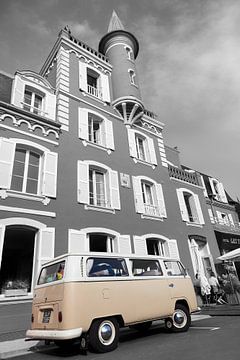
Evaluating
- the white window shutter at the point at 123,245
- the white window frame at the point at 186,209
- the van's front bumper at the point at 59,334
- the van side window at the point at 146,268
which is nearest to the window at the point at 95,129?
the white window shutter at the point at 123,245

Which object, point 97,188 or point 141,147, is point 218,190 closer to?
point 141,147

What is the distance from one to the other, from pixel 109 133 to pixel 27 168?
5086mm

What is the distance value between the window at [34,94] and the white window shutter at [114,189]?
373 cm

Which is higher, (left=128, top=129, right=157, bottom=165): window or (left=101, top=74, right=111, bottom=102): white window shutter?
(left=101, top=74, right=111, bottom=102): white window shutter

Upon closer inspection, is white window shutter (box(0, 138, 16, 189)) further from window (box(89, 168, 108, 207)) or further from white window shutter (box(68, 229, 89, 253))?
window (box(89, 168, 108, 207))

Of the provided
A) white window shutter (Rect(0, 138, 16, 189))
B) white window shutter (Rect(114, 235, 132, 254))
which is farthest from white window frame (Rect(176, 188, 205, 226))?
white window shutter (Rect(0, 138, 16, 189))

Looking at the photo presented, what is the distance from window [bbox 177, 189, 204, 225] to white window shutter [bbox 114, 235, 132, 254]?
190 inches

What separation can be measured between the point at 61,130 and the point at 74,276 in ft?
24.8

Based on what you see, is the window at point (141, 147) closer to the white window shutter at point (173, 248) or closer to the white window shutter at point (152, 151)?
Result: the white window shutter at point (152, 151)

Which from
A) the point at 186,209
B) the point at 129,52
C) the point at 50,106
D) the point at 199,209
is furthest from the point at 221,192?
the point at 50,106

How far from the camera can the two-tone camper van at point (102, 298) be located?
436cm

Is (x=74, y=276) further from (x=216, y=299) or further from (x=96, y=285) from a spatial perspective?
(x=216, y=299)

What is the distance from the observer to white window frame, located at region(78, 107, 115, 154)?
11.5 meters

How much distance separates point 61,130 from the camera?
422 inches
